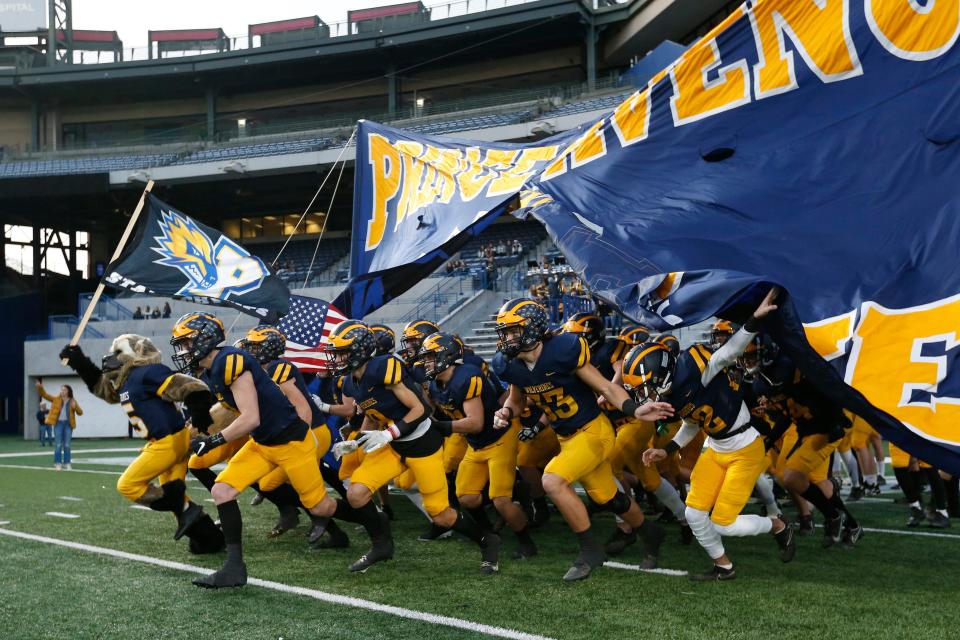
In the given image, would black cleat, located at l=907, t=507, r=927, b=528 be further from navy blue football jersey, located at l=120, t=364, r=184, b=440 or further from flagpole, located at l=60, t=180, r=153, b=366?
flagpole, located at l=60, t=180, r=153, b=366

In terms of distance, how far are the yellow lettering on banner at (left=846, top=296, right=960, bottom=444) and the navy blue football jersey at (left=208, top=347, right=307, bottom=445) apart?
3.58m

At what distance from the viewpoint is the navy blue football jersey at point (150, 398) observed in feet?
20.9

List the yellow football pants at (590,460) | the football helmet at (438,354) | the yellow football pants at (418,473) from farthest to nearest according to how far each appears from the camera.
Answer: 1. the football helmet at (438,354)
2. the yellow football pants at (418,473)
3. the yellow football pants at (590,460)

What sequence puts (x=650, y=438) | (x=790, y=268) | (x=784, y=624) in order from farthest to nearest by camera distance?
(x=650, y=438) → (x=790, y=268) → (x=784, y=624)

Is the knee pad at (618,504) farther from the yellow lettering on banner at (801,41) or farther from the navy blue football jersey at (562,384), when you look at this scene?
the yellow lettering on banner at (801,41)

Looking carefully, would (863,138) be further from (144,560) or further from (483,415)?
(144,560)

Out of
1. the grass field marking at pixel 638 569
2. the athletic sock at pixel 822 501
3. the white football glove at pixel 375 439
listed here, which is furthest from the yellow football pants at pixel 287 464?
the athletic sock at pixel 822 501

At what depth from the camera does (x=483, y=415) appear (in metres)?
6.48

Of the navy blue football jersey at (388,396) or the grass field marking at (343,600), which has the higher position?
the navy blue football jersey at (388,396)

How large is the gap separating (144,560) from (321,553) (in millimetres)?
1333

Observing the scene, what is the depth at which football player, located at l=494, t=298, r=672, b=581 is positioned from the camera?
5.60 m

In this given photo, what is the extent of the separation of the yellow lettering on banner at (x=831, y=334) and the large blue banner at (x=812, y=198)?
10mm

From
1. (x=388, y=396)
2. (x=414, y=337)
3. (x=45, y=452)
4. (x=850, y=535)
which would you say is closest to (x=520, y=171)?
(x=414, y=337)

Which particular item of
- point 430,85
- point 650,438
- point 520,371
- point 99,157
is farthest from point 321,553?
point 99,157
